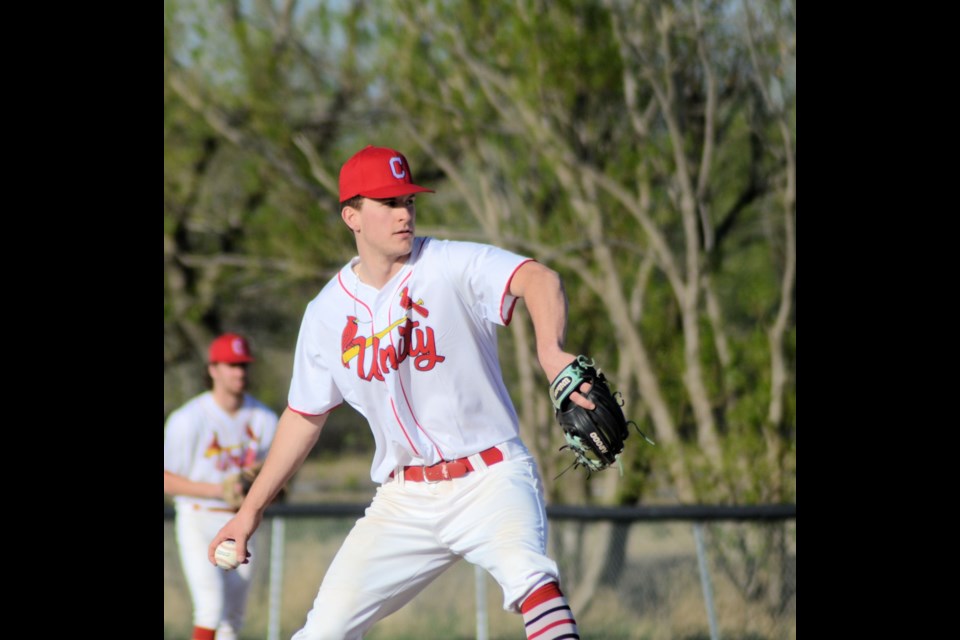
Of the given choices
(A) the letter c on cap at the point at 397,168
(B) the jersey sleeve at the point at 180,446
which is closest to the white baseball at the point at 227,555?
(A) the letter c on cap at the point at 397,168

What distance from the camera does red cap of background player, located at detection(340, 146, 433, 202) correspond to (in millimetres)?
4965

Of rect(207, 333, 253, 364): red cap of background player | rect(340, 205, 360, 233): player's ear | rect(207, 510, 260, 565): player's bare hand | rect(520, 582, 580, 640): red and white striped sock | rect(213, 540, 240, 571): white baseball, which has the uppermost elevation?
rect(340, 205, 360, 233): player's ear

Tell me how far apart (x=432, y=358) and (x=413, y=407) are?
0.24m

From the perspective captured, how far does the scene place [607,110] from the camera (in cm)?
1200

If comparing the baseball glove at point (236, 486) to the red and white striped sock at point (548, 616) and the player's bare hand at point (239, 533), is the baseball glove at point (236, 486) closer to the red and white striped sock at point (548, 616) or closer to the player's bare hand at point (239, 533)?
the player's bare hand at point (239, 533)

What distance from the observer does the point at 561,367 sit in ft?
13.7

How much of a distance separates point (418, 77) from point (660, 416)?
4307 mm

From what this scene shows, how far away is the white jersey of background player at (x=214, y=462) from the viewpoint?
27.2 feet

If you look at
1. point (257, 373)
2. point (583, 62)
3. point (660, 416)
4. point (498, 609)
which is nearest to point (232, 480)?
point (498, 609)

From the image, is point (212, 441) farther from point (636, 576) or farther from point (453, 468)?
point (453, 468)

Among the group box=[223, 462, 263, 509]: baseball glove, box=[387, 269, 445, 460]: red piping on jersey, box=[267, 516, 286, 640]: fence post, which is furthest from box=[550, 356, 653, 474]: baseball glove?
box=[267, 516, 286, 640]: fence post

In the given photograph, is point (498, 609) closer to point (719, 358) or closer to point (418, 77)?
point (719, 358)

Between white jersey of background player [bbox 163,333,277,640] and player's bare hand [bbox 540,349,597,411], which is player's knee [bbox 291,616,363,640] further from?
white jersey of background player [bbox 163,333,277,640]

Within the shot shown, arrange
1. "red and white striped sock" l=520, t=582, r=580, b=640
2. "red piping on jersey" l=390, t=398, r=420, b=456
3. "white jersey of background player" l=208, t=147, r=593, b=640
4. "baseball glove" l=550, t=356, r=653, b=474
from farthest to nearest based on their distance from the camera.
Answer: "red piping on jersey" l=390, t=398, r=420, b=456 → "white jersey of background player" l=208, t=147, r=593, b=640 → "red and white striped sock" l=520, t=582, r=580, b=640 → "baseball glove" l=550, t=356, r=653, b=474
